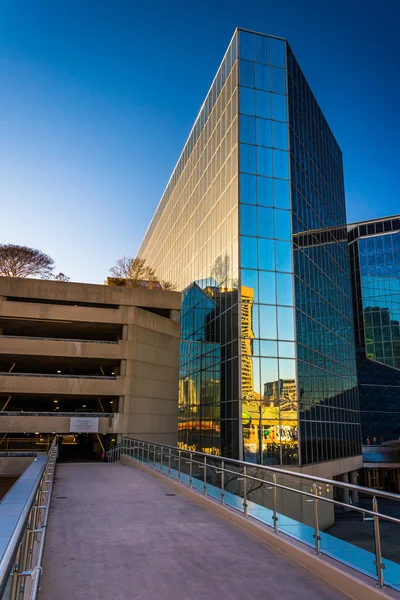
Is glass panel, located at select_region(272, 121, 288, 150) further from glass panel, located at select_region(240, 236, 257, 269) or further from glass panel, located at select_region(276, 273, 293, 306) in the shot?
glass panel, located at select_region(276, 273, 293, 306)

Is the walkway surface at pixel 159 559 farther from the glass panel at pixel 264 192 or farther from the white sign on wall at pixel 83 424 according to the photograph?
the glass panel at pixel 264 192

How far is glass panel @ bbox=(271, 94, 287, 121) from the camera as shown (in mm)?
34281

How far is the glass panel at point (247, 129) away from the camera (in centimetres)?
3316

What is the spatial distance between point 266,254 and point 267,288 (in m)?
2.34

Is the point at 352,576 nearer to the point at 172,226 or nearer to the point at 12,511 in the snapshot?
the point at 12,511

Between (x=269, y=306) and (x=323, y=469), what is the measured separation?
1166 centimetres

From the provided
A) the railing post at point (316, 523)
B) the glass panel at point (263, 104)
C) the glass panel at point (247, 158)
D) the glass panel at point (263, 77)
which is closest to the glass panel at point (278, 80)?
the glass panel at point (263, 77)

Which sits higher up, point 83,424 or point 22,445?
point 83,424

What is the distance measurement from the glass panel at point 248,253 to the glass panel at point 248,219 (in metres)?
0.56

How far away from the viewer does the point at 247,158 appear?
Result: 108 ft

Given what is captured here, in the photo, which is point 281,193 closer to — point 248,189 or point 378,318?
point 248,189

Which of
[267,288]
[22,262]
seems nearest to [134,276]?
[22,262]

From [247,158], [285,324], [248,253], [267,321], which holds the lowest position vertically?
[285,324]

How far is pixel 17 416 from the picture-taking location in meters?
32.9
